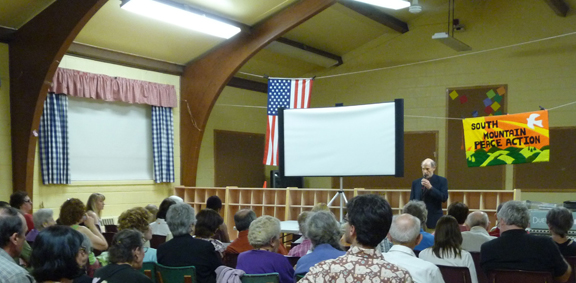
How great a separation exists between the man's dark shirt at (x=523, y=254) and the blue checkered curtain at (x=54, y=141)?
5.49 m

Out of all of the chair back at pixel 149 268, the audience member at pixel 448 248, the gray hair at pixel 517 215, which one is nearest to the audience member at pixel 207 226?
the chair back at pixel 149 268

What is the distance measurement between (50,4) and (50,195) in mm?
2305

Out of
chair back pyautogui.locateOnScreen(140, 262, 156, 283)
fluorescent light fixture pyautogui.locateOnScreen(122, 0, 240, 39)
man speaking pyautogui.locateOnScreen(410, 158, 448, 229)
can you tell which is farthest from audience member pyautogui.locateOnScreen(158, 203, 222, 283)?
fluorescent light fixture pyautogui.locateOnScreen(122, 0, 240, 39)

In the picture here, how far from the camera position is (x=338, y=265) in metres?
1.61

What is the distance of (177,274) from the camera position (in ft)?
10.3

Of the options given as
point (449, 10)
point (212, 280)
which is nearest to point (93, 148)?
point (212, 280)

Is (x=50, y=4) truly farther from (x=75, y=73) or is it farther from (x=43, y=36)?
(x=75, y=73)

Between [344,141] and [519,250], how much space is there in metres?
2.51

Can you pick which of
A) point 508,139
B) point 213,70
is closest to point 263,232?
point 213,70

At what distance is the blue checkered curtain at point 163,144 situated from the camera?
837cm

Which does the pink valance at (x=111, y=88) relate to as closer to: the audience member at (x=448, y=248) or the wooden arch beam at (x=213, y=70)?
the wooden arch beam at (x=213, y=70)

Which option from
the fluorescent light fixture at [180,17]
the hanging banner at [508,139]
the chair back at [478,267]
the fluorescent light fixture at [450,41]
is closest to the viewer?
the chair back at [478,267]

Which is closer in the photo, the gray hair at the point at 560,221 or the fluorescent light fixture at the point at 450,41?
the gray hair at the point at 560,221

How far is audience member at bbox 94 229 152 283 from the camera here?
7.75 ft
